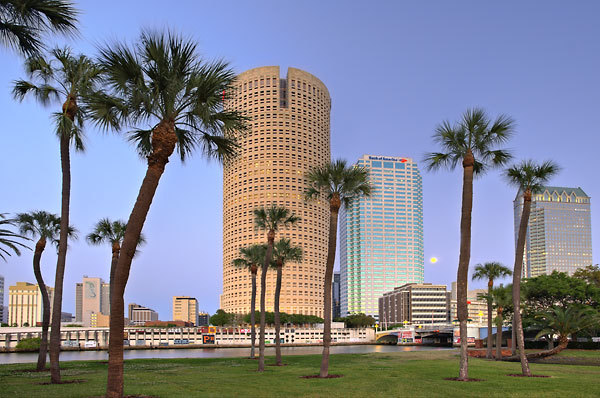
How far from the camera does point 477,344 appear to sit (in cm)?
11644

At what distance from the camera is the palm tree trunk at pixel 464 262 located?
101 ft

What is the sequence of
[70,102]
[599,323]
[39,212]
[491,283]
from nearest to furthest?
[70,102]
[39,212]
[599,323]
[491,283]

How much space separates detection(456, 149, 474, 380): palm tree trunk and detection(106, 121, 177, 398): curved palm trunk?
1814 centimetres

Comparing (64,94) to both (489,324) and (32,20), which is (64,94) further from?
(489,324)

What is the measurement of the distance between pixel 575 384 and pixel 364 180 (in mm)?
16815

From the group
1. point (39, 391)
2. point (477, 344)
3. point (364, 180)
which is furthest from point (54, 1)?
point (477, 344)

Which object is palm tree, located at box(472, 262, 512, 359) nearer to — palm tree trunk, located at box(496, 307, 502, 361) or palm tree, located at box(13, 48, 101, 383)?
palm tree trunk, located at box(496, 307, 502, 361)

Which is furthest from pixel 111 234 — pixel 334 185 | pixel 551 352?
pixel 551 352

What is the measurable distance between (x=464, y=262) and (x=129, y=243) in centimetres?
2019

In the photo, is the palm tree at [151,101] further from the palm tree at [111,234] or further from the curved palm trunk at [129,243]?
the palm tree at [111,234]

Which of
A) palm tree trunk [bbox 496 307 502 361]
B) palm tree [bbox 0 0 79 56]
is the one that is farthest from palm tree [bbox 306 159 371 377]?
palm tree trunk [bbox 496 307 502 361]

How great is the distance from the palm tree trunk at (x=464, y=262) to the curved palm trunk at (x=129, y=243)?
1814 cm

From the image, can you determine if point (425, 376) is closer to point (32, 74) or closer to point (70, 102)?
point (70, 102)

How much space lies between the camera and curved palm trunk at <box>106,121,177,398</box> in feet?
61.7
